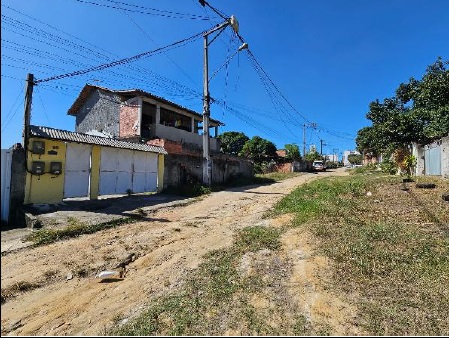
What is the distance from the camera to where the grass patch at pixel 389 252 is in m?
3.85

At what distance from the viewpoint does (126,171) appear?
14.3 meters

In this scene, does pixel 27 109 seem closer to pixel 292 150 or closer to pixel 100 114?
pixel 100 114

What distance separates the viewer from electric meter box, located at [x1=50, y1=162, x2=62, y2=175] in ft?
34.8

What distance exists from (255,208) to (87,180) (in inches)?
281

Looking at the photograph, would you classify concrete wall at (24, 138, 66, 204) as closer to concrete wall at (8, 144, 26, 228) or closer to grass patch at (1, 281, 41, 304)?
concrete wall at (8, 144, 26, 228)

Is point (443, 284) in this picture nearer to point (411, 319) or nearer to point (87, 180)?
point (411, 319)

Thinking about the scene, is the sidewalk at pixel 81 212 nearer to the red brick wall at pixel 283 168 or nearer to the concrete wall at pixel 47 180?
the concrete wall at pixel 47 180

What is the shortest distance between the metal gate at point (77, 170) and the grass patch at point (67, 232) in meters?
3.32

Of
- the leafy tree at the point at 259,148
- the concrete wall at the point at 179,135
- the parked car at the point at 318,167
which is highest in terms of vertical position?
the leafy tree at the point at 259,148

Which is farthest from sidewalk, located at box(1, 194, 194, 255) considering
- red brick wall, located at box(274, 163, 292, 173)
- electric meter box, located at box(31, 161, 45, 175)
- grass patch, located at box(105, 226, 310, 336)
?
red brick wall, located at box(274, 163, 292, 173)

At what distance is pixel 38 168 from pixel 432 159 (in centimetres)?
1886

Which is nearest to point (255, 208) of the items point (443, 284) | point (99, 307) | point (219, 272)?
point (219, 272)

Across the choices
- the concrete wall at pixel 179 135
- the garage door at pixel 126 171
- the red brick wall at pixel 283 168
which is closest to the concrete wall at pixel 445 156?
the garage door at pixel 126 171

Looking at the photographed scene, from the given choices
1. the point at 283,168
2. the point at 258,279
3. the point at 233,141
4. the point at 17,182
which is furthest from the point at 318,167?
the point at 258,279
